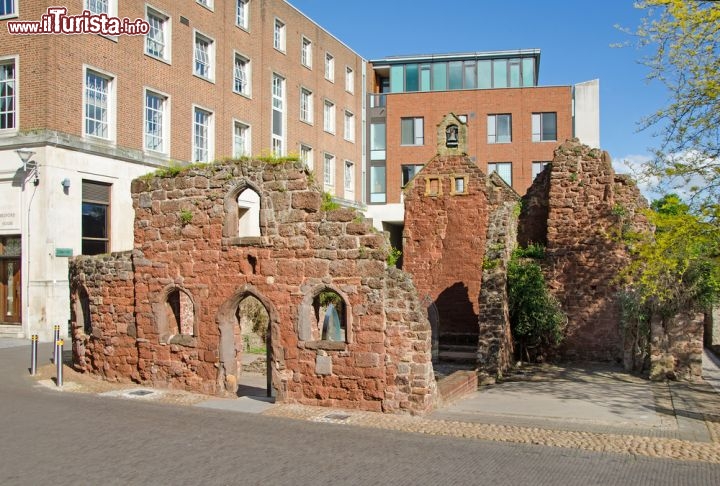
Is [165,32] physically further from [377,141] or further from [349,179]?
[377,141]

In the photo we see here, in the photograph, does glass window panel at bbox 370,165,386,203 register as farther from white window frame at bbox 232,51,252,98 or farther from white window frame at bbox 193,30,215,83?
white window frame at bbox 193,30,215,83

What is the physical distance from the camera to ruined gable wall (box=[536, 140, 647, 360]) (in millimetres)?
18391

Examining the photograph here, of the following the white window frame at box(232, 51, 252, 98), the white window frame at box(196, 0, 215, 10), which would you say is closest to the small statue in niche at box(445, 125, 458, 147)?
the white window frame at box(232, 51, 252, 98)

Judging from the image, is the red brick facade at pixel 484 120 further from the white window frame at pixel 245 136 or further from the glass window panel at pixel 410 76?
the white window frame at pixel 245 136

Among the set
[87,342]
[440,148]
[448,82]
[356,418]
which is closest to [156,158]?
[440,148]

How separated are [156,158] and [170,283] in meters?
14.6

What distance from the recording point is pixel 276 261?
12.4 metres

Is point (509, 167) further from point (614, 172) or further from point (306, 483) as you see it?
point (306, 483)

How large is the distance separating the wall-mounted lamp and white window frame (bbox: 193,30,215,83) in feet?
30.4

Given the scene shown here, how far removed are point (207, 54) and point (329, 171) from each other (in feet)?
40.6

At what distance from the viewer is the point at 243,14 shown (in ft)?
109

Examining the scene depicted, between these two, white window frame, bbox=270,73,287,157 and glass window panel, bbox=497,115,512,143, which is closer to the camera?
white window frame, bbox=270,73,287,157

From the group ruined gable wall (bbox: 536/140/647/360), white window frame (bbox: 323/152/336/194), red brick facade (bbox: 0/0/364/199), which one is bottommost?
ruined gable wall (bbox: 536/140/647/360)

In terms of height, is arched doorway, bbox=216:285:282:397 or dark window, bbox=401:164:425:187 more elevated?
dark window, bbox=401:164:425:187
